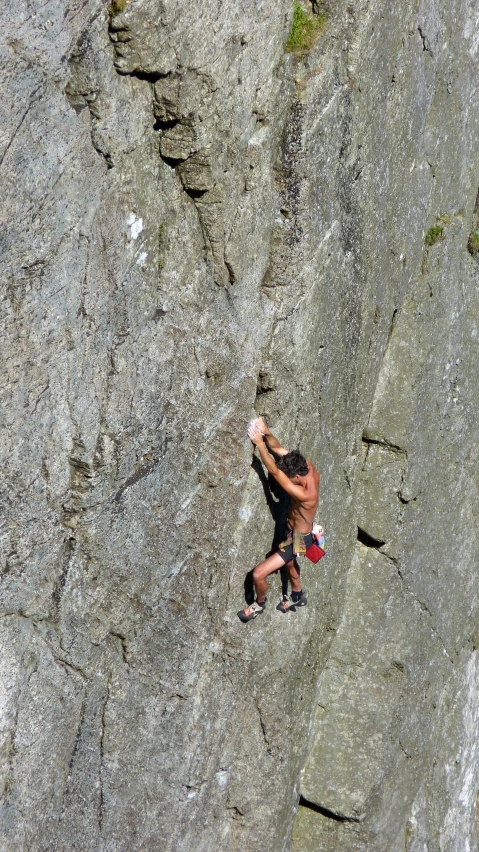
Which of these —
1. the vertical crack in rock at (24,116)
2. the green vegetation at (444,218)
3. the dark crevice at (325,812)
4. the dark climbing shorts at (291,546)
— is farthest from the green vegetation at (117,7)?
the dark crevice at (325,812)

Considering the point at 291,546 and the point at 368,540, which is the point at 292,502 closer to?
the point at 291,546

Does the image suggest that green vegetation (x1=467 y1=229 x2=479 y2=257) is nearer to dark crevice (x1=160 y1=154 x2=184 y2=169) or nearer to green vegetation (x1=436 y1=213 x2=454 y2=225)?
green vegetation (x1=436 y1=213 x2=454 y2=225)

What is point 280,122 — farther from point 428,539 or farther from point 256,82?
point 428,539

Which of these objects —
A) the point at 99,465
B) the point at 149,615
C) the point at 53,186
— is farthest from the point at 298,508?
the point at 53,186

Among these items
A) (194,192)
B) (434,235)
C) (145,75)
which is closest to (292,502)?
(194,192)

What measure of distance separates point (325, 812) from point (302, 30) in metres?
6.74

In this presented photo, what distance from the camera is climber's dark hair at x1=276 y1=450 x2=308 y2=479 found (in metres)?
7.23

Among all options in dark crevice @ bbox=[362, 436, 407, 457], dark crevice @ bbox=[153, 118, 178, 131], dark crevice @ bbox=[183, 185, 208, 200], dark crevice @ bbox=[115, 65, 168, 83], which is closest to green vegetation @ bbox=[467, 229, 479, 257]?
dark crevice @ bbox=[362, 436, 407, 457]

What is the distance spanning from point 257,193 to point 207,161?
2.22 ft

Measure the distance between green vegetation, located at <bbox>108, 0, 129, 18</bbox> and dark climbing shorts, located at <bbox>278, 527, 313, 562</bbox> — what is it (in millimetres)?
3961

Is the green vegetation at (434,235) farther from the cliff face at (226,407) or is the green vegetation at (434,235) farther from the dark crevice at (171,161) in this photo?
the dark crevice at (171,161)

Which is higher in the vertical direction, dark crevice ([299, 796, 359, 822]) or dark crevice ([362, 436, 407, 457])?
dark crevice ([362, 436, 407, 457])

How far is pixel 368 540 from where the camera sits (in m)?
9.29

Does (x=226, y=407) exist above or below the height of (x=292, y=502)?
above
